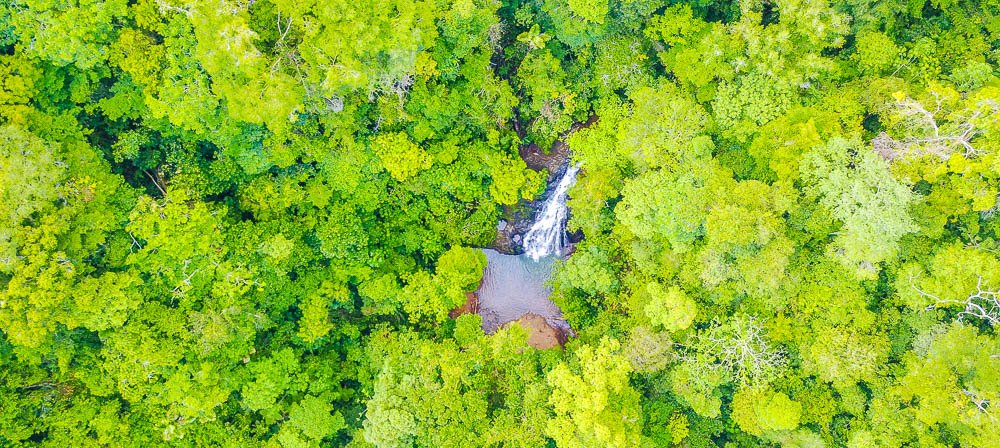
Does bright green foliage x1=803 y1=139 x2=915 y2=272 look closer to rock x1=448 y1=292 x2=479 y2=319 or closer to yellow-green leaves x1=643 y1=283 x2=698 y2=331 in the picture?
yellow-green leaves x1=643 y1=283 x2=698 y2=331

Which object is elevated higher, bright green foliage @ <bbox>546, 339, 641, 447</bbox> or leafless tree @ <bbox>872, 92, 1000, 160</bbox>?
leafless tree @ <bbox>872, 92, 1000, 160</bbox>

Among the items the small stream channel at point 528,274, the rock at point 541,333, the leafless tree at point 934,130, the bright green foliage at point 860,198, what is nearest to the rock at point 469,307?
the small stream channel at point 528,274

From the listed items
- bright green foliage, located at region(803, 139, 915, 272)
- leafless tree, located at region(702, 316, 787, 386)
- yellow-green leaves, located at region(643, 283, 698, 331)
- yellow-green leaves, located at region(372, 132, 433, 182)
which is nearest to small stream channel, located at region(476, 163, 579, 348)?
yellow-green leaves, located at region(372, 132, 433, 182)

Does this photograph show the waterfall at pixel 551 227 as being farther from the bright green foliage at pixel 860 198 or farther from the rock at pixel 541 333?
the bright green foliage at pixel 860 198

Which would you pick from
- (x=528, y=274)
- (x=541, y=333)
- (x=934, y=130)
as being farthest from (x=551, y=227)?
(x=934, y=130)

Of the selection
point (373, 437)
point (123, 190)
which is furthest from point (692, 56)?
point (123, 190)

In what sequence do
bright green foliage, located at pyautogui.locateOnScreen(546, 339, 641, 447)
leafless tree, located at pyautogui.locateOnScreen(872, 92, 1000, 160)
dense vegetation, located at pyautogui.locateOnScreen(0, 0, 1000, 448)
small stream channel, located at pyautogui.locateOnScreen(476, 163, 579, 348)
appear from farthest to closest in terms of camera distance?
small stream channel, located at pyautogui.locateOnScreen(476, 163, 579, 348), bright green foliage, located at pyautogui.locateOnScreen(546, 339, 641, 447), dense vegetation, located at pyautogui.locateOnScreen(0, 0, 1000, 448), leafless tree, located at pyautogui.locateOnScreen(872, 92, 1000, 160)

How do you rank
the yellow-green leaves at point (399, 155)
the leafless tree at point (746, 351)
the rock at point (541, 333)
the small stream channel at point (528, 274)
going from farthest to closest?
the small stream channel at point (528, 274), the rock at point (541, 333), the yellow-green leaves at point (399, 155), the leafless tree at point (746, 351)
